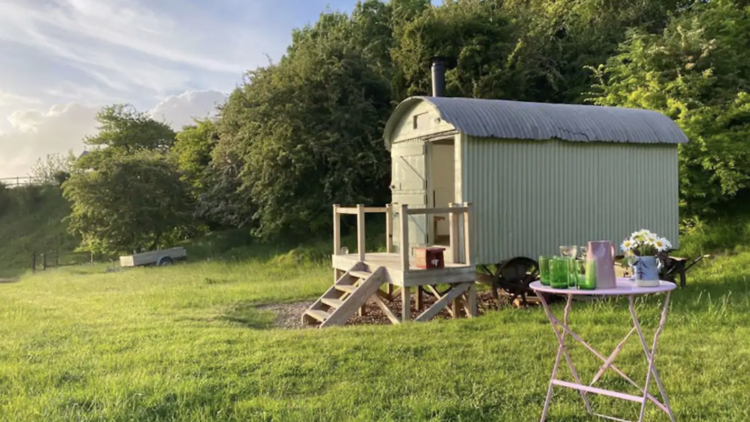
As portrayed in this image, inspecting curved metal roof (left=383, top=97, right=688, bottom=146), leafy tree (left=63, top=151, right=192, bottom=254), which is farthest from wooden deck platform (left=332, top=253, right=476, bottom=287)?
leafy tree (left=63, top=151, right=192, bottom=254)

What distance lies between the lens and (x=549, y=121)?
347 inches

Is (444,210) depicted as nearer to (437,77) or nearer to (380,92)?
(437,77)

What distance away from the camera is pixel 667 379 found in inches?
177

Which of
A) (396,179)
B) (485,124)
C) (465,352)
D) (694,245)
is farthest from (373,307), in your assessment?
(694,245)

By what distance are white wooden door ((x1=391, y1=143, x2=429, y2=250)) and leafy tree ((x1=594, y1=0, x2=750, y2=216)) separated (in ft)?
20.1

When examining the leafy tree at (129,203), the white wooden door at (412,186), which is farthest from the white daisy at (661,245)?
the leafy tree at (129,203)

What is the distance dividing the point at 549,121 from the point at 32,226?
28.4 metres

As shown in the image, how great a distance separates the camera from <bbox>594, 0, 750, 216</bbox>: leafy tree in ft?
38.5

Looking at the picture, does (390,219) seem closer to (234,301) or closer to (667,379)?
(234,301)

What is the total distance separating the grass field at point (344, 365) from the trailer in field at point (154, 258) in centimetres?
1013

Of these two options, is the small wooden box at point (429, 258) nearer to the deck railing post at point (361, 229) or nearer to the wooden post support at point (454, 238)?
the wooden post support at point (454, 238)

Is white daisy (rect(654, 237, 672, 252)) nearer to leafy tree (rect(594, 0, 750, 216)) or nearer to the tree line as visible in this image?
leafy tree (rect(594, 0, 750, 216))

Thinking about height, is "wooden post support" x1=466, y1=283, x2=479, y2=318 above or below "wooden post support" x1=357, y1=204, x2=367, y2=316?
below

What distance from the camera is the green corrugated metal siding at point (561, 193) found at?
330 inches
